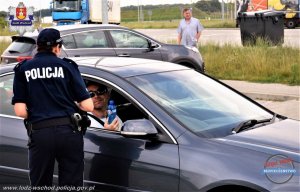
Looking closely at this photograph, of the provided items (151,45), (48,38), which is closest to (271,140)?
(48,38)

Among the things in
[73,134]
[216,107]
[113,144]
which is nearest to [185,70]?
[216,107]

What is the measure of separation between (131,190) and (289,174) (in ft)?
3.60

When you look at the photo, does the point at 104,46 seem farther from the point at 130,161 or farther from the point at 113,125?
the point at 130,161

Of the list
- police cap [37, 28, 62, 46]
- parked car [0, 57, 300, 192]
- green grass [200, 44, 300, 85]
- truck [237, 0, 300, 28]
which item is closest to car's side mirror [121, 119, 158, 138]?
parked car [0, 57, 300, 192]

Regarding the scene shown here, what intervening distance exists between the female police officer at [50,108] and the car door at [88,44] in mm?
7387

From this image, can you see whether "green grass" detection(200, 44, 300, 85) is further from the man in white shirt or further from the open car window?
the open car window

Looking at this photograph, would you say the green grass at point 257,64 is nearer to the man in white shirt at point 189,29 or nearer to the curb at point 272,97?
the man in white shirt at point 189,29

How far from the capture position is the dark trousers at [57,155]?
370 centimetres

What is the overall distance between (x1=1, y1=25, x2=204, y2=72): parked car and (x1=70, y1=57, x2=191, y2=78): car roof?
245 inches

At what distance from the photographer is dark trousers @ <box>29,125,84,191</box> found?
3.70 metres

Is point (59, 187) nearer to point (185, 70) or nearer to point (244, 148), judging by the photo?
point (244, 148)

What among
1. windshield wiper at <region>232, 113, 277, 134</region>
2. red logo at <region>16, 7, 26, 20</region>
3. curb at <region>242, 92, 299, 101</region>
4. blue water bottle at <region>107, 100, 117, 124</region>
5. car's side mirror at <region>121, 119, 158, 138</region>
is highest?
red logo at <region>16, 7, 26, 20</region>

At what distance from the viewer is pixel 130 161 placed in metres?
3.96

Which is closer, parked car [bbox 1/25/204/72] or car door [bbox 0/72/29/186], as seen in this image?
car door [bbox 0/72/29/186]
